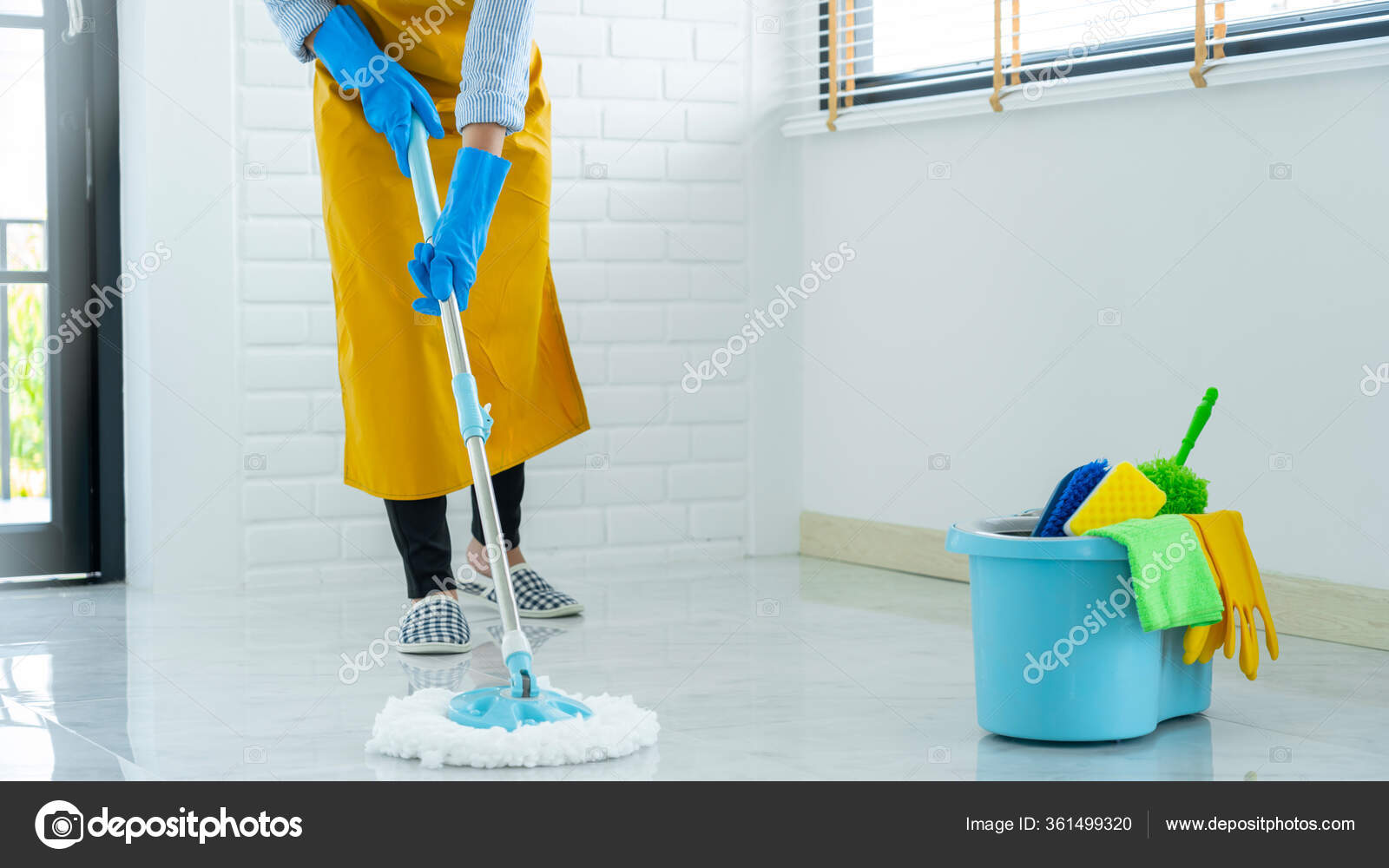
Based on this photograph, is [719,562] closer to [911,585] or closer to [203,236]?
[911,585]

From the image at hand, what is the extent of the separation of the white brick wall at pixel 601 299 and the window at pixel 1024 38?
209mm

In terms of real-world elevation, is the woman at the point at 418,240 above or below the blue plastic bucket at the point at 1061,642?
above

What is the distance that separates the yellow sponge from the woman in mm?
781

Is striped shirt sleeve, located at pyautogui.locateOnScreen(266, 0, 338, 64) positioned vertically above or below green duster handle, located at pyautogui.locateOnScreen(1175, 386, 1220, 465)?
above

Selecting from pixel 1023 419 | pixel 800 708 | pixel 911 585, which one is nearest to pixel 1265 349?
pixel 1023 419
